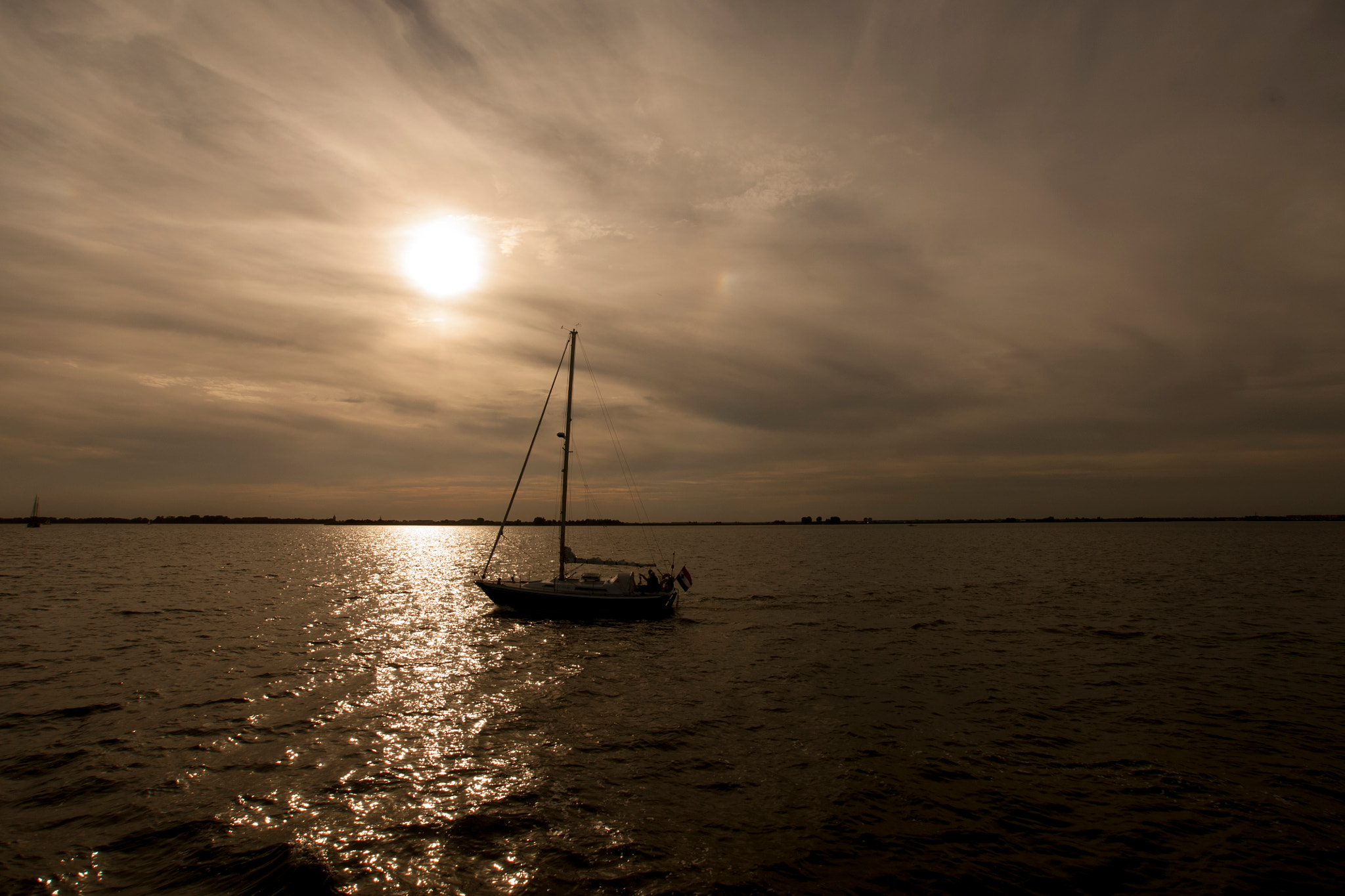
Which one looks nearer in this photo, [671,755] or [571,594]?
[671,755]

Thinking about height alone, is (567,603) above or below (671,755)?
above

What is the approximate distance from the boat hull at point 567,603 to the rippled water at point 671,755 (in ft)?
4.61

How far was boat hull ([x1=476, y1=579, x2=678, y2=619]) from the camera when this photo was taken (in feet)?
138

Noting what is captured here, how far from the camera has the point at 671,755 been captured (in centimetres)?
1806

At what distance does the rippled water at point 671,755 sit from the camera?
12.3 metres

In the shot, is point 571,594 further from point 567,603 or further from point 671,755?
point 671,755

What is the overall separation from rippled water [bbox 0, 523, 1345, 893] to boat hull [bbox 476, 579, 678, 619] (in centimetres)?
140

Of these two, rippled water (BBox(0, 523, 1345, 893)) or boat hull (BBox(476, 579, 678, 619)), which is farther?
boat hull (BBox(476, 579, 678, 619))

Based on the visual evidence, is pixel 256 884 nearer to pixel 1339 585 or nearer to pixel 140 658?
pixel 140 658

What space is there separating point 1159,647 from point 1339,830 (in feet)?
72.5

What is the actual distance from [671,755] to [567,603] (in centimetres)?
2520

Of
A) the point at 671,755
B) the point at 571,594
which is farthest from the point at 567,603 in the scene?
the point at 671,755

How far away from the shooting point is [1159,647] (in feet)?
107

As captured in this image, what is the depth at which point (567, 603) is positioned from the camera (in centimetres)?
4225
